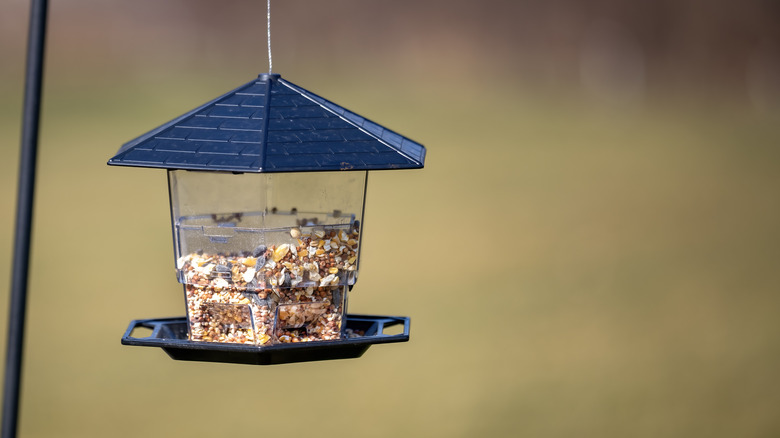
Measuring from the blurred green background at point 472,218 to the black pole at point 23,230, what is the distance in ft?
12.0

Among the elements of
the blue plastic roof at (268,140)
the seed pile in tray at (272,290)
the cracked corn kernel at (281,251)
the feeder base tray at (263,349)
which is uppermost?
the blue plastic roof at (268,140)

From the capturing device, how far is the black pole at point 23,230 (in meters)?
1.43

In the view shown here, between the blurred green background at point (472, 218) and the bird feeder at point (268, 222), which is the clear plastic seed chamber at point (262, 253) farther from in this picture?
the blurred green background at point (472, 218)

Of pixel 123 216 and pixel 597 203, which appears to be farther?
pixel 597 203

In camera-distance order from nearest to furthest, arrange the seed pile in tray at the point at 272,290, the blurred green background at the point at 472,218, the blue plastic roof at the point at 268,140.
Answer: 1. the blue plastic roof at the point at 268,140
2. the seed pile in tray at the point at 272,290
3. the blurred green background at the point at 472,218

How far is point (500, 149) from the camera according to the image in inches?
388

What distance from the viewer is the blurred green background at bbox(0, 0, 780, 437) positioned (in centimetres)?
548

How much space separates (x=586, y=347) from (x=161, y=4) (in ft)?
19.0

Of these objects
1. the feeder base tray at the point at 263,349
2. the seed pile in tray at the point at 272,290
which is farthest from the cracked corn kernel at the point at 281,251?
the feeder base tray at the point at 263,349

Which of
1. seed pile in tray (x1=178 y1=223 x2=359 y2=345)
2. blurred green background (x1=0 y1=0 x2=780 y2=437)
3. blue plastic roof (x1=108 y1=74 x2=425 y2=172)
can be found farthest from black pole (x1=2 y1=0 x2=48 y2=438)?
blurred green background (x1=0 y1=0 x2=780 y2=437)

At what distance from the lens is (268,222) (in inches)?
84.2

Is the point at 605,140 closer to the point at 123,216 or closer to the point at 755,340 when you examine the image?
the point at 755,340

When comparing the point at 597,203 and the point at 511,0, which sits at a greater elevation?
the point at 511,0

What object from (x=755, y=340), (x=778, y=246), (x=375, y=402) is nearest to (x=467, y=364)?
(x=375, y=402)
